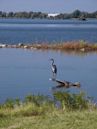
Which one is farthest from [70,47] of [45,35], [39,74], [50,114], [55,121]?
[45,35]

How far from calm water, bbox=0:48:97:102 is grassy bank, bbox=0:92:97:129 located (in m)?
4.63

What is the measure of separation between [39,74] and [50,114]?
13772 millimetres

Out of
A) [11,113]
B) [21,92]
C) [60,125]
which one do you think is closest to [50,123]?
[60,125]

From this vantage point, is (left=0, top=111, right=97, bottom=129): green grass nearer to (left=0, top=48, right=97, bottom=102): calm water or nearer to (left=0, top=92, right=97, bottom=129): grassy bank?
(left=0, top=92, right=97, bottom=129): grassy bank

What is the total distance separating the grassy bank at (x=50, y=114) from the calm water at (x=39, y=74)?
4632 mm

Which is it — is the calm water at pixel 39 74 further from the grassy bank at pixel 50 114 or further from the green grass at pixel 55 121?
the green grass at pixel 55 121

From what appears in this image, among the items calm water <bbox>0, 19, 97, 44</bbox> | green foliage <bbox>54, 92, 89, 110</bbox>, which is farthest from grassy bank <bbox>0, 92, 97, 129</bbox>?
calm water <bbox>0, 19, 97, 44</bbox>

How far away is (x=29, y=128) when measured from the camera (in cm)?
875

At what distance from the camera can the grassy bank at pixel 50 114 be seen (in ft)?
29.5

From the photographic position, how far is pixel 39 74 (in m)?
23.8

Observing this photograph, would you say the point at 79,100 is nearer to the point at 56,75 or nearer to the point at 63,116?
the point at 63,116

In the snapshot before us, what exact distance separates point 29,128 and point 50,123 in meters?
0.48

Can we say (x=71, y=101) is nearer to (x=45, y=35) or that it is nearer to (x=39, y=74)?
(x=39, y=74)

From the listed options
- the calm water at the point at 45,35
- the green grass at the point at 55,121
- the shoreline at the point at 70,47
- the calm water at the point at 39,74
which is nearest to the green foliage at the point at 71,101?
the green grass at the point at 55,121
